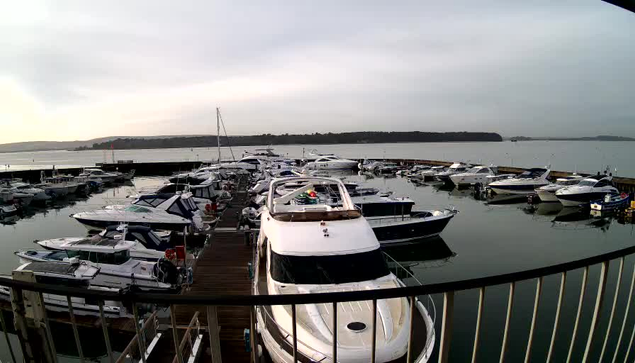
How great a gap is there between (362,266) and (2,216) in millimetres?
31380

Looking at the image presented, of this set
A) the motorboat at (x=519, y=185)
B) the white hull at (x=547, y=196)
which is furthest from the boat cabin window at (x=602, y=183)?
the motorboat at (x=519, y=185)

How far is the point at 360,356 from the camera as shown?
4887 millimetres

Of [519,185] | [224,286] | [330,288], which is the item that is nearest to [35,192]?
[224,286]

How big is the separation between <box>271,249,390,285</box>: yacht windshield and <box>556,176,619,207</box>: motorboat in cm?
2686

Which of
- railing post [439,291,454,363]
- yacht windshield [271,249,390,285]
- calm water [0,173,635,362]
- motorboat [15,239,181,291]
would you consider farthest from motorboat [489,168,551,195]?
railing post [439,291,454,363]

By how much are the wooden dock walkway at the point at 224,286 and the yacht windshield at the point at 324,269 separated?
191 centimetres

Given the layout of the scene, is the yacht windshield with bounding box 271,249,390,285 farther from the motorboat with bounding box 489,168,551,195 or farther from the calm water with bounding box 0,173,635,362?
the motorboat with bounding box 489,168,551,195

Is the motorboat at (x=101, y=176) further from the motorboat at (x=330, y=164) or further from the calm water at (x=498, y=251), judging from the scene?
the motorboat at (x=330, y=164)

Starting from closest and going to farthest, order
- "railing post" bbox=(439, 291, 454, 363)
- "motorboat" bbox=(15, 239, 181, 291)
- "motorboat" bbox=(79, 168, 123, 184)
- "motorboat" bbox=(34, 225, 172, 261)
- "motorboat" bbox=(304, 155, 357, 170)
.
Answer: "railing post" bbox=(439, 291, 454, 363) < "motorboat" bbox=(15, 239, 181, 291) < "motorboat" bbox=(34, 225, 172, 261) < "motorboat" bbox=(79, 168, 123, 184) < "motorboat" bbox=(304, 155, 357, 170)

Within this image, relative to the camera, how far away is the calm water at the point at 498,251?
9.73m

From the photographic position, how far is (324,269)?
677 centimetres

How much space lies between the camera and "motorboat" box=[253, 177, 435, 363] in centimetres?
518

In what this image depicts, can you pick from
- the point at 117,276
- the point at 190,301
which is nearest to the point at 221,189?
the point at 117,276

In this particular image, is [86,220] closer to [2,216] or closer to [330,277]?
[2,216]
